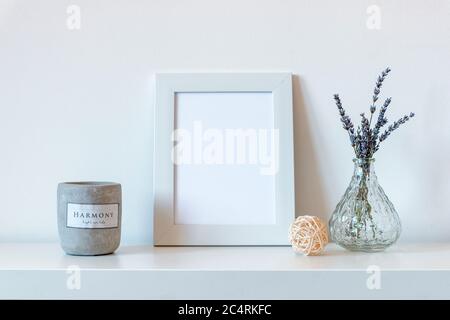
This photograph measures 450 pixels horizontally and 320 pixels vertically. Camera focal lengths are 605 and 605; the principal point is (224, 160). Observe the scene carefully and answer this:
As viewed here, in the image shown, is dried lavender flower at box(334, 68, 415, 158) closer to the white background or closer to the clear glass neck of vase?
the clear glass neck of vase

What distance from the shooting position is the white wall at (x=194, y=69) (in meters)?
0.99

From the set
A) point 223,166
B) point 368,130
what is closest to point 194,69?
point 223,166

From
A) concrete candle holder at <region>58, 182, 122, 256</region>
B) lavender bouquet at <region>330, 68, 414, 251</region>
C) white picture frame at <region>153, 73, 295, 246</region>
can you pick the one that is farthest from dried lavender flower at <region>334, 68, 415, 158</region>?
concrete candle holder at <region>58, 182, 122, 256</region>

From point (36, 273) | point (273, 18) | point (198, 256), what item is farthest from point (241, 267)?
point (273, 18)

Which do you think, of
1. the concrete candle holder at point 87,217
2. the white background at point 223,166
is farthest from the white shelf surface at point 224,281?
the white background at point 223,166

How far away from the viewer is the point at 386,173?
39.2 inches

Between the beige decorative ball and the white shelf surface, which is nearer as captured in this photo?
the white shelf surface

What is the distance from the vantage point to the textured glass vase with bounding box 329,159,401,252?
0.90 metres

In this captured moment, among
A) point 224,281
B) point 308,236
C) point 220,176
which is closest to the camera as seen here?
point 224,281

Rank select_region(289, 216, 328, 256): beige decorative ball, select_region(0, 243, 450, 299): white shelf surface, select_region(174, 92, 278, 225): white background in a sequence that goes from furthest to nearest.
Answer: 1. select_region(174, 92, 278, 225): white background
2. select_region(289, 216, 328, 256): beige decorative ball
3. select_region(0, 243, 450, 299): white shelf surface

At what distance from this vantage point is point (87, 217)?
85 cm

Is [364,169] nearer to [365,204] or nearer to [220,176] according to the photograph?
[365,204]

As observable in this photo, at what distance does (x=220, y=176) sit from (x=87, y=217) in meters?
Result: 0.23

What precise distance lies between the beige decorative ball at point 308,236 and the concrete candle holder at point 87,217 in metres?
0.26
